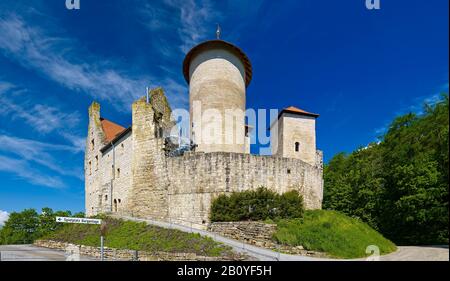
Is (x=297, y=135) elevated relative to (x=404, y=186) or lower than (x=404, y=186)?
elevated

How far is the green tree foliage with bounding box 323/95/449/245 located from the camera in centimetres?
2392

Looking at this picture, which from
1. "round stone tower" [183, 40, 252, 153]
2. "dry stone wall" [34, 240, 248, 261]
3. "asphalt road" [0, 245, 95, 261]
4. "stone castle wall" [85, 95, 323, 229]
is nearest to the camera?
"dry stone wall" [34, 240, 248, 261]

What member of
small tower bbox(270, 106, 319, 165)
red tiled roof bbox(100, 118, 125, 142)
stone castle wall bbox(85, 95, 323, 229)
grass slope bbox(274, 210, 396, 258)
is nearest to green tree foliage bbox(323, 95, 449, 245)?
grass slope bbox(274, 210, 396, 258)

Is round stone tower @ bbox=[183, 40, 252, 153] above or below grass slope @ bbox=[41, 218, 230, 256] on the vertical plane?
above

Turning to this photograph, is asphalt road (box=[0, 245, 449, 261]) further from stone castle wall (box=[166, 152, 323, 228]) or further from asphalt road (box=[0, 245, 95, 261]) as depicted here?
stone castle wall (box=[166, 152, 323, 228])

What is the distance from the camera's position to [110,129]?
121 ft

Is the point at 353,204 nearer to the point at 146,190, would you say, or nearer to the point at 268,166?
the point at 268,166

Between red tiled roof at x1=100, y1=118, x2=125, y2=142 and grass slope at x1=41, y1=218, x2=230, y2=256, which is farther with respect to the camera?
red tiled roof at x1=100, y1=118, x2=125, y2=142

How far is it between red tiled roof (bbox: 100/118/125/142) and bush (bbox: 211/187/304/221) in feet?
54.2

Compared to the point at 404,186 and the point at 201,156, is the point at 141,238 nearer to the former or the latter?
the point at 201,156

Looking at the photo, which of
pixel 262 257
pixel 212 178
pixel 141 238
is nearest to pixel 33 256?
pixel 141 238

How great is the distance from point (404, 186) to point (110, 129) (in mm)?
28824
